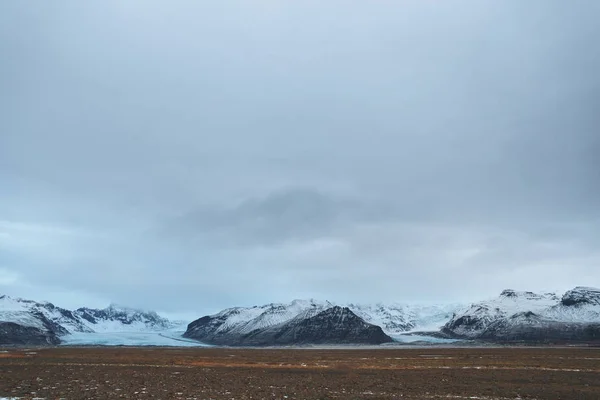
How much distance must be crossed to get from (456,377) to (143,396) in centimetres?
2773

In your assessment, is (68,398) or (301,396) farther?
(301,396)

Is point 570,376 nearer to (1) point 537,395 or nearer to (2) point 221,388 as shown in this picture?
(1) point 537,395

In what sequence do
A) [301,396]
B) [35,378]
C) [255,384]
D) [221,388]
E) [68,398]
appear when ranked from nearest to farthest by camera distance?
[68,398], [301,396], [221,388], [255,384], [35,378]

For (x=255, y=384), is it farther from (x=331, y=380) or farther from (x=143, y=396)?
(x=143, y=396)

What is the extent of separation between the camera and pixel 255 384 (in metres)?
38.6

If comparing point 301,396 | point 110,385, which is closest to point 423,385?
point 301,396

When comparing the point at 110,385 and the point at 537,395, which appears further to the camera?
the point at 110,385

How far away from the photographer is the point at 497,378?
41.6m

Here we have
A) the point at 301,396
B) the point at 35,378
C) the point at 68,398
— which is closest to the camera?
the point at 68,398

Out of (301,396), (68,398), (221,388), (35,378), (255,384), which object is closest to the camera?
(68,398)

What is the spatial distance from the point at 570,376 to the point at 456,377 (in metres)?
10.2

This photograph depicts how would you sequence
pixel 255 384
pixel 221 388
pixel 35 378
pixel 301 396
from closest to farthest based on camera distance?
pixel 301 396 → pixel 221 388 → pixel 255 384 → pixel 35 378

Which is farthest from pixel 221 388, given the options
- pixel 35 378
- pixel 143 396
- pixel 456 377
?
pixel 456 377

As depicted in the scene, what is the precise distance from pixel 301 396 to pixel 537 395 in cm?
1574
